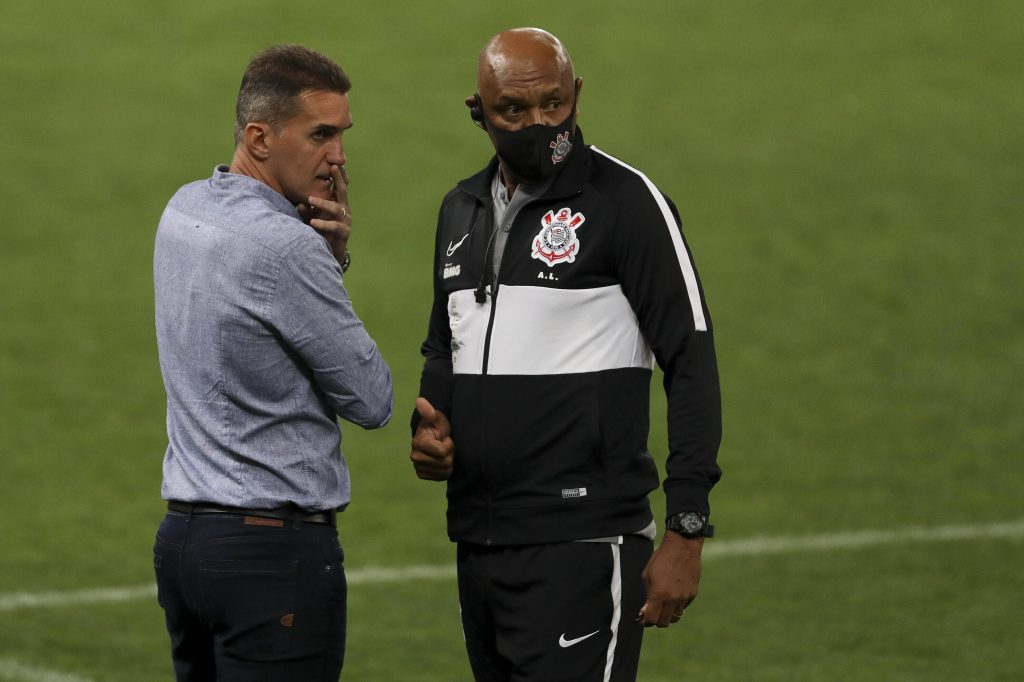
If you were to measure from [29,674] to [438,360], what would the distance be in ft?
10.5

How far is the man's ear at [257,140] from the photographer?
3.62m

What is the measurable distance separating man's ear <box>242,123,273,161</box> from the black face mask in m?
0.58

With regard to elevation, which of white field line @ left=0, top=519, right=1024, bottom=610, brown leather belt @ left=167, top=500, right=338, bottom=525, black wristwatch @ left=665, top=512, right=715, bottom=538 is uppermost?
brown leather belt @ left=167, top=500, right=338, bottom=525

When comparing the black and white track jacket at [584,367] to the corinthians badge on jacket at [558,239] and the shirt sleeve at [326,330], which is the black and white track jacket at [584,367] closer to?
the corinthians badge on jacket at [558,239]

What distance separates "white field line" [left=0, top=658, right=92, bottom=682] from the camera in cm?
650

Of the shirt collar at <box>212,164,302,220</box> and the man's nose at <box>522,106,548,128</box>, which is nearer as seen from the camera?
the shirt collar at <box>212,164,302,220</box>

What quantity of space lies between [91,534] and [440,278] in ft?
16.9

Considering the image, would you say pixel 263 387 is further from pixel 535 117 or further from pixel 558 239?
pixel 535 117

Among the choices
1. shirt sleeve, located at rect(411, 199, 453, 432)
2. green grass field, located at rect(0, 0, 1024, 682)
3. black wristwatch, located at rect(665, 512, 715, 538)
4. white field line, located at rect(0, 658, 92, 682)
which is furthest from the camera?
green grass field, located at rect(0, 0, 1024, 682)

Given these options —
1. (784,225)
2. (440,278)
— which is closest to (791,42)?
(784,225)

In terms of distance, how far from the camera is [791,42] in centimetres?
1750

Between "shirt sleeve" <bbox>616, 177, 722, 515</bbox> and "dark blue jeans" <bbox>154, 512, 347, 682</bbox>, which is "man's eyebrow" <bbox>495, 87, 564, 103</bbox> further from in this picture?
"dark blue jeans" <bbox>154, 512, 347, 682</bbox>

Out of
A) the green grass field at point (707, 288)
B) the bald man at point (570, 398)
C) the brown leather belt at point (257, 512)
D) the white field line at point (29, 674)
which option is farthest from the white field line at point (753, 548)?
the brown leather belt at point (257, 512)

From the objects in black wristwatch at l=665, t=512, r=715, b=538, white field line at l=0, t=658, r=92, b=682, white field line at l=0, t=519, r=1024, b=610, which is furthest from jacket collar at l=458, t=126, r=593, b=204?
white field line at l=0, t=519, r=1024, b=610
